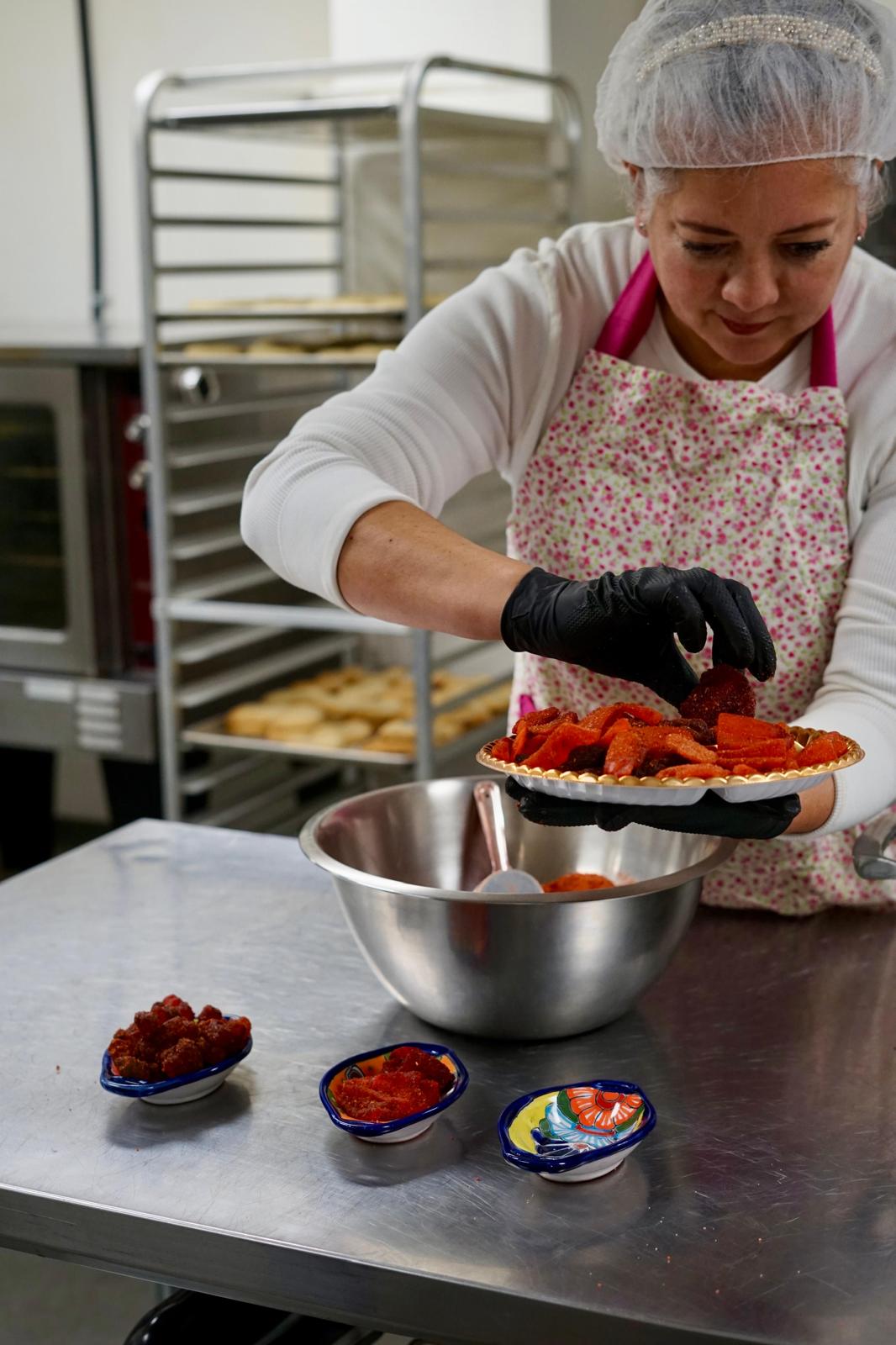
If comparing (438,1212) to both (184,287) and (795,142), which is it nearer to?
(795,142)

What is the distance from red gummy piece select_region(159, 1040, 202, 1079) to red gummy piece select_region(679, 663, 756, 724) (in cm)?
48

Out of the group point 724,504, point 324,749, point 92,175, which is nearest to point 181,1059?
point 724,504

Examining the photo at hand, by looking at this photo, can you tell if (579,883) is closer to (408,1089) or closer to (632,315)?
(408,1089)

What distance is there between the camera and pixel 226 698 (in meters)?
3.29

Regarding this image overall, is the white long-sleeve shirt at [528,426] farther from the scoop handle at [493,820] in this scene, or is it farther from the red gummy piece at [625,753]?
the red gummy piece at [625,753]

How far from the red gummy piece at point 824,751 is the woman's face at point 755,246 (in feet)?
1.50

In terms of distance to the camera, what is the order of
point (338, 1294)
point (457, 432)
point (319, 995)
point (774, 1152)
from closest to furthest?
point (338, 1294), point (774, 1152), point (319, 995), point (457, 432)

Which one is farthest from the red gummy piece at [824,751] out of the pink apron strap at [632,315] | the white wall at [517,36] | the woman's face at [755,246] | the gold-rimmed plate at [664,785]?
the white wall at [517,36]

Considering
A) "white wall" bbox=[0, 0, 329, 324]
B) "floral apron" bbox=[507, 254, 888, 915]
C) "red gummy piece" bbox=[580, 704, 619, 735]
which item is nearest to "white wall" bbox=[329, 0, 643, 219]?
"white wall" bbox=[0, 0, 329, 324]

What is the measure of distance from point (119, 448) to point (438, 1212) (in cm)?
233

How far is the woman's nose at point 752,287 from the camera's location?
1336 mm

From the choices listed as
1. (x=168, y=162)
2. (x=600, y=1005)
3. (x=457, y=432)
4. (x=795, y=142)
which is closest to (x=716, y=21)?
(x=795, y=142)

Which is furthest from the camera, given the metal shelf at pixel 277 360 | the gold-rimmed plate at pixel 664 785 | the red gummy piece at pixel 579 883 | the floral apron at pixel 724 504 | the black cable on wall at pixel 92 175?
the black cable on wall at pixel 92 175

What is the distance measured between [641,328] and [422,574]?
0.44 metres
